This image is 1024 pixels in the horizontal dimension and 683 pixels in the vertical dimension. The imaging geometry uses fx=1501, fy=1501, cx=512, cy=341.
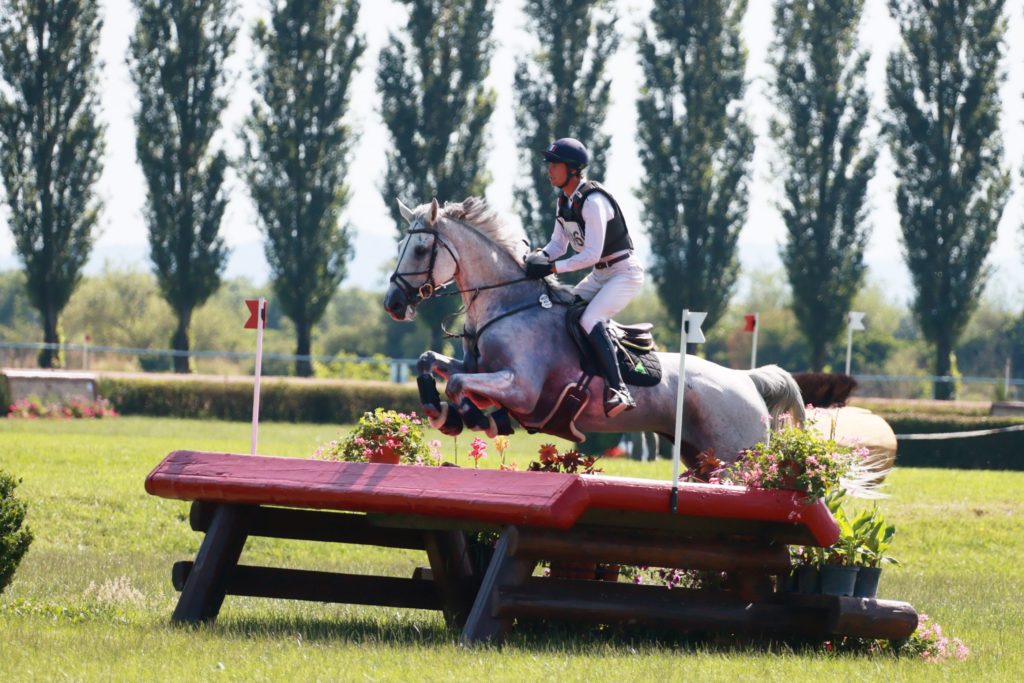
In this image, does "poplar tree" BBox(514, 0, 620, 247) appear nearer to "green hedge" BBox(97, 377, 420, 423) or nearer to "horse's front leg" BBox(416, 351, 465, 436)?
"green hedge" BBox(97, 377, 420, 423)

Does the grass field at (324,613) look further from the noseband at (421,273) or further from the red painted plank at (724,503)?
the noseband at (421,273)

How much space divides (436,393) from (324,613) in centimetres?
180

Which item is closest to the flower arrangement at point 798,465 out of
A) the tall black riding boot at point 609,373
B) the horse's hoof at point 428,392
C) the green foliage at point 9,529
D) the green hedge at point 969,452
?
the tall black riding boot at point 609,373

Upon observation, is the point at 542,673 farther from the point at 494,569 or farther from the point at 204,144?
the point at 204,144

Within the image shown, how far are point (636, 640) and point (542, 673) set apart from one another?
1533 millimetres

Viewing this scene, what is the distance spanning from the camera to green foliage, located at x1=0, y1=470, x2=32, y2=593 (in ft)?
24.8

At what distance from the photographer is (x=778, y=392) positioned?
8984 millimetres

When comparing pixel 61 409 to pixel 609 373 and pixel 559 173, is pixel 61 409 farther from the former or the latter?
pixel 609 373

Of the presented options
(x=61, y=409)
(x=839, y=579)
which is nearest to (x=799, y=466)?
(x=839, y=579)

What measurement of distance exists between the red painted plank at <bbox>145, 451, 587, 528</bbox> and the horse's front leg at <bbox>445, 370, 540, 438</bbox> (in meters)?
0.75

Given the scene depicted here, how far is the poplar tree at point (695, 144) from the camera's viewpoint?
33281mm

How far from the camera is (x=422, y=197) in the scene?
32750mm

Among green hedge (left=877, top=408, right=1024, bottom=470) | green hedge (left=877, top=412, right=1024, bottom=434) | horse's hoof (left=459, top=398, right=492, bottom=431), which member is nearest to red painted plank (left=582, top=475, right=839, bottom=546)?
horse's hoof (left=459, top=398, right=492, bottom=431)

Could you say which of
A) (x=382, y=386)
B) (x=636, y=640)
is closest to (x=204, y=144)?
(x=382, y=386)
